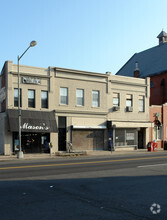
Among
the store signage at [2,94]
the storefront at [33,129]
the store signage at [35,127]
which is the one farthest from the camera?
the store signage at [2,94]

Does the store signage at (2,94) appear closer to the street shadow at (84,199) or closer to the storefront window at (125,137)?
the storefront window at (125,137)

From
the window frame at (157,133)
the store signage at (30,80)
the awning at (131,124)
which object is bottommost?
the window frame at (157,133)

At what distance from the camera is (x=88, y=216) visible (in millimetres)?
6500

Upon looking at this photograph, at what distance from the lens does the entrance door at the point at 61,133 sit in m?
30.4

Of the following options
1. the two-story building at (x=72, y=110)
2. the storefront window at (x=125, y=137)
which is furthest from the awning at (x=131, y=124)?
the storefront window at (x=125, y=137)

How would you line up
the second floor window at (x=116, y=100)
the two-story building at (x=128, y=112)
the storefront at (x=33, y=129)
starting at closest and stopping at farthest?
the storefront at (x=33, y=129) → the two-story building at (x=128, y=112) → the second floor window at (x=116, y=100)

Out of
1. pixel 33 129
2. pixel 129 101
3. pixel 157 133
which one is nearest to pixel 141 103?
pixel 129 101

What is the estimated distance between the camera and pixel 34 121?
2808cm

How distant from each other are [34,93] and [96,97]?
7682 mm

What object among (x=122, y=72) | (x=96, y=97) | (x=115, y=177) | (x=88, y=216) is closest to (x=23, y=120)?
(x=96, y=97)

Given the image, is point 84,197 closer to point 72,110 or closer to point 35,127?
point 35,127

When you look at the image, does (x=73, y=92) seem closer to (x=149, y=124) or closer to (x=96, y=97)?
(x=96, y=97)

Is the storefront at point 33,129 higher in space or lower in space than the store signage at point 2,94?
lower

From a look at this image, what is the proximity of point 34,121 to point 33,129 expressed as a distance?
792mm
